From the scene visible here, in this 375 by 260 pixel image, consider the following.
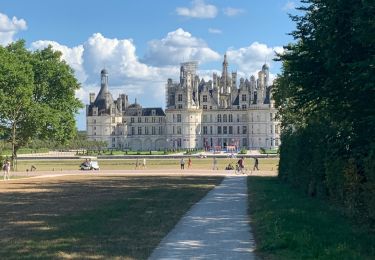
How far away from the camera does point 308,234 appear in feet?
36.6

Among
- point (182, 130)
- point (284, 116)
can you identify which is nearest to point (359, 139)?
point (284, 116)

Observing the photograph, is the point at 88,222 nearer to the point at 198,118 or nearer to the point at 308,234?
the point at 308,234

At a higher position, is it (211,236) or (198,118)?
(198,118)

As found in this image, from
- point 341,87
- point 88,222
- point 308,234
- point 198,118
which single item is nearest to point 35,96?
point 88,222

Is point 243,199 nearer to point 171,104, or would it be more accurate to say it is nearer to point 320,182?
point 320,182

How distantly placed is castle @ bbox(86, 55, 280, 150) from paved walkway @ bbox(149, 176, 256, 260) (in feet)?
340

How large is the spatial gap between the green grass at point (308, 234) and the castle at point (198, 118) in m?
105

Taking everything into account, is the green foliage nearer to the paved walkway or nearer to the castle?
the paved walkway

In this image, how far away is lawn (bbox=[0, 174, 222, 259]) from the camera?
1036 cm

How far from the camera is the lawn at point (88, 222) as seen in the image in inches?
408

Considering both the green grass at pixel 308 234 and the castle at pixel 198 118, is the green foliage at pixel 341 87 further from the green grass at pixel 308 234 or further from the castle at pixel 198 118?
the castle at pixel 198 118

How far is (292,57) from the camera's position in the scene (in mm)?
15195

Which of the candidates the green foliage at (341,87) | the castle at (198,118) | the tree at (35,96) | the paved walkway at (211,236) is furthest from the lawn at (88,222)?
the castle at (198,118)

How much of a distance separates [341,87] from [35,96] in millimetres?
40806
